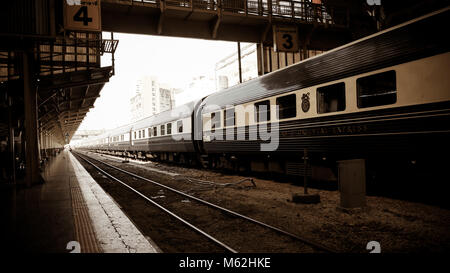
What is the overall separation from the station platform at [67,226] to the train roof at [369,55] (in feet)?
18.5

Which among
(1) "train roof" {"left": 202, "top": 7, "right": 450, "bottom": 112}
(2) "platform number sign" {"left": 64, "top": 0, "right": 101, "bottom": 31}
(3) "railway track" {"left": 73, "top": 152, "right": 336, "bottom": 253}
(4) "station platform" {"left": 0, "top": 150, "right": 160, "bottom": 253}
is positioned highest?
(2) "platform number sign" {"left": 64, "top": 0, "right": 101, "bottom": 31}

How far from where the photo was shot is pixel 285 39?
1281 centimetres

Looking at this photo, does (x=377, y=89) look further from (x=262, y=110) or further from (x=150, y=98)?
(x=150, y=98)

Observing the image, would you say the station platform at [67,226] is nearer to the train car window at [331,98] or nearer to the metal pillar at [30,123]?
the metal pillar at [30,123]

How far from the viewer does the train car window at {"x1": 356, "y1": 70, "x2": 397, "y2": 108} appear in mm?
6431

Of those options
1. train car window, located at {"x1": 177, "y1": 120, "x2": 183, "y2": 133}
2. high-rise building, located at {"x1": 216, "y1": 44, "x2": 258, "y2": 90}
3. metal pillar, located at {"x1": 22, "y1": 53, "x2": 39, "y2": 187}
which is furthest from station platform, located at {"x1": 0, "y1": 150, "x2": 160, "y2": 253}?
high-rise building, located at {"x1": 216, "y1": 44, "x2": 258, "y2": 90}

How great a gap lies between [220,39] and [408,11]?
8663 millimetres

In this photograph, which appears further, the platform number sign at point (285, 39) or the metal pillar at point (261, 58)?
the metal pillar at point (261, 58)

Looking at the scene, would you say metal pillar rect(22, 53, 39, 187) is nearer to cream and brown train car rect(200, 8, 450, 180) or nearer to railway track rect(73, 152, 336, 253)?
railway track rect(73, 152, 336, 253)

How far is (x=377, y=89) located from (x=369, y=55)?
0.75 metres

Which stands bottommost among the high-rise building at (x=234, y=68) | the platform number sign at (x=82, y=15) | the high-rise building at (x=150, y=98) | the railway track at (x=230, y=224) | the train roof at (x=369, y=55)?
the railway track at (x=230, y=224)

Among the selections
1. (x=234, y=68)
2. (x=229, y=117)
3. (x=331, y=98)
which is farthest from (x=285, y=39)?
(x=234, y=68)

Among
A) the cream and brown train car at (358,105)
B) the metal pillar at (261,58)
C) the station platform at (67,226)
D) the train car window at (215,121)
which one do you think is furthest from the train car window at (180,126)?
the station platform at (67,226)

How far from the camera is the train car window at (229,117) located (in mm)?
12141
